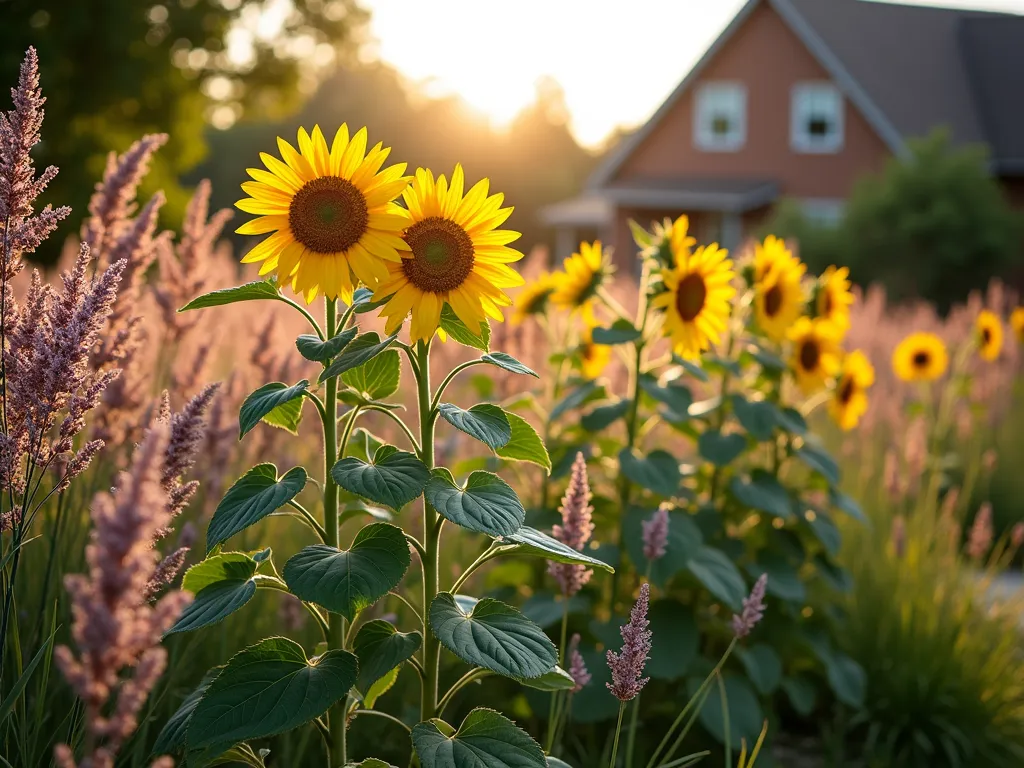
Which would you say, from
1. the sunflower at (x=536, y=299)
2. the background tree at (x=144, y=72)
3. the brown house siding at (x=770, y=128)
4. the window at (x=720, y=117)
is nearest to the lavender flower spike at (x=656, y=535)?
the sunflower at (x=536, y=299)

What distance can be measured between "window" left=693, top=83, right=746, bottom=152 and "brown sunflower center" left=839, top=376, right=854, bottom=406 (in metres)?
24.3

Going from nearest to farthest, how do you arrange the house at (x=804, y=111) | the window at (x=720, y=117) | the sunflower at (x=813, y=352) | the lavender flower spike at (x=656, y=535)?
the lavender flower spike at (x=656, y=535) < the sunflower at (x=813, y=352) < the house at (x=804, y=111) < the window at (x=720, y=117)

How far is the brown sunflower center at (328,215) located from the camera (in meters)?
1.66

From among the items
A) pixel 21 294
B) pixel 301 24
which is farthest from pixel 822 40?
pixel 21 294

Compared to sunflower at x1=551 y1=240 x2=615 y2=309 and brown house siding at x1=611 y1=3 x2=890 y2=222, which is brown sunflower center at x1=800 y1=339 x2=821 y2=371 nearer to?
sunflower at x1=551 y1=240 x2=615 y2=309

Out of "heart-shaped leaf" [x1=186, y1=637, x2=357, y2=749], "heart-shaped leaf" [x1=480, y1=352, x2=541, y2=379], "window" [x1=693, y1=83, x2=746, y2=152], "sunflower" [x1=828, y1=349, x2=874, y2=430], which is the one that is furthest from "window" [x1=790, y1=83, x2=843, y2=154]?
"heart-shaped leaf" [x1=186, y1=637, x2=357, y2=749]

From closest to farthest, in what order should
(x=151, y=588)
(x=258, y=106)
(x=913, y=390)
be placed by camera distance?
1. (x=151, y=588)
2. (x=913, y=390)
3. (x=258, y=106)

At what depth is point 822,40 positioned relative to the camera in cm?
2639

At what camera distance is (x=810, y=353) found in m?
3.66

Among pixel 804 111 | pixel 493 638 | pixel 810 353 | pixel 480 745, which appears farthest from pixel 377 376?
pixel 804 111

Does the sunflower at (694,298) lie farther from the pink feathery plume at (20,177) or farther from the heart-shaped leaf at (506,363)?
the pink feathery plume at (20,177)

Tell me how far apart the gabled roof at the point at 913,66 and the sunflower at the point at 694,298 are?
2314cm

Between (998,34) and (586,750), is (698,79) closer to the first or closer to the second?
(998,34)

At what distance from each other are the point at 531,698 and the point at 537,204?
42.1m
